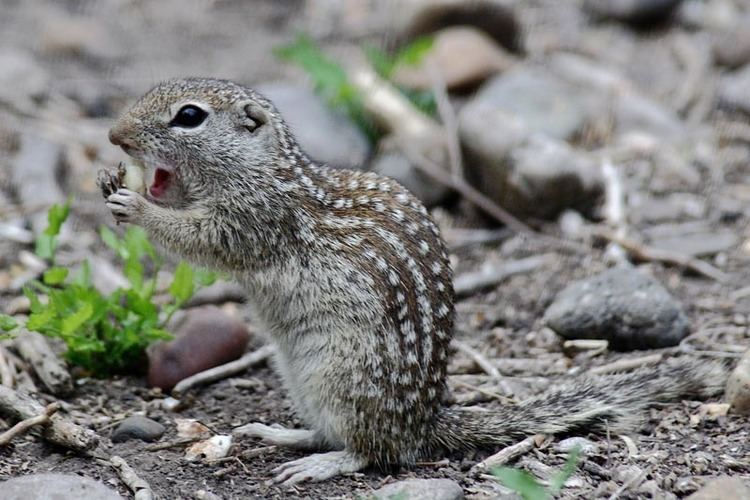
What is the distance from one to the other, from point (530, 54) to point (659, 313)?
5222 millimetres

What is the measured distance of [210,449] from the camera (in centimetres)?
473

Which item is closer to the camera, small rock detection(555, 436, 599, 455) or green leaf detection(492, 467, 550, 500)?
green leaf detection(492, 467, 550, 500)

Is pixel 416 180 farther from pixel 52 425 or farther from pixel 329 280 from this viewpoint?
pixel 52 425

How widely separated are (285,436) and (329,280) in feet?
2.56

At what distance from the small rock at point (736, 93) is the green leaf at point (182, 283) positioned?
560 centimetres

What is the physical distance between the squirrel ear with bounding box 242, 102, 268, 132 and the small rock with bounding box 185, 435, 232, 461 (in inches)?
57.5

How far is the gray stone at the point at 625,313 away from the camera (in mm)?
5516

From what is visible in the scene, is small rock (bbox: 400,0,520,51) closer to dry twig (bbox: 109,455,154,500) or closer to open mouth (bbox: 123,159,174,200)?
open mouth (bbox: 123,159,174,200)

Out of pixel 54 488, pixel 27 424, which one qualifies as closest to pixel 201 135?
pixel 27 424

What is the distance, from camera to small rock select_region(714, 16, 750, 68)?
9555 millimetres

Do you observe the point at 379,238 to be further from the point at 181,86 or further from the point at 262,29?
the point at 262,29

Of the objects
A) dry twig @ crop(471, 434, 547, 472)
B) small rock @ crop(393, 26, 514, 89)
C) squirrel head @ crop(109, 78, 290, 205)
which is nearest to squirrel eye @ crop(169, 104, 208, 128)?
squirrel head @ crop(109, 78, 290, 205)

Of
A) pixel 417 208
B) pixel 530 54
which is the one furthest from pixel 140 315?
pixel 530 54

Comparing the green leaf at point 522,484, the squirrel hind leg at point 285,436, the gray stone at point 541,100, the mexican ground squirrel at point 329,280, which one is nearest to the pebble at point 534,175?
the gray stone at point 541,100
